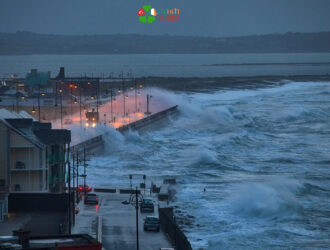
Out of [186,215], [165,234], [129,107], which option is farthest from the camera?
[129,107]

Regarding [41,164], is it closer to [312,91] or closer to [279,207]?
[279,207]

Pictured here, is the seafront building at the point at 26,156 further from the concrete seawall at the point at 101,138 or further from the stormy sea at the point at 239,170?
the concrete seawall at the point at 101,138

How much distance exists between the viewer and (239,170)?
36688 mm

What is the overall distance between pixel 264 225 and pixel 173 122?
4055 cm

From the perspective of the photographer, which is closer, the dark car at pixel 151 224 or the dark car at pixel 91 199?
the dark car at pixel 151 224

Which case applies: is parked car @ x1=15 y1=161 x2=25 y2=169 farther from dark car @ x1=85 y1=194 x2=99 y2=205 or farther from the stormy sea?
dark car @ x1=85 y1=194 x2=99 y2=205

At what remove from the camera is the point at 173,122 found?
2544 inches

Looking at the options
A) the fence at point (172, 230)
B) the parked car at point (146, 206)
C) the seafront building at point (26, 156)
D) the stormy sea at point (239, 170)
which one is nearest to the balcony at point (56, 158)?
the seafront building at point (26, 156)

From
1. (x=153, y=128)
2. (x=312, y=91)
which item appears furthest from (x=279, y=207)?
(x=312, y=91)

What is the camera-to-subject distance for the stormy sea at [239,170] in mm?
23297

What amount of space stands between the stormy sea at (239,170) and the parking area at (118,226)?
1.38 meters

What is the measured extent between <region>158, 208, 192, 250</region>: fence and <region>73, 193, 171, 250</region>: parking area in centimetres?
22

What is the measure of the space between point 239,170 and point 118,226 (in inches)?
616

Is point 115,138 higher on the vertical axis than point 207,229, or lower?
higher
